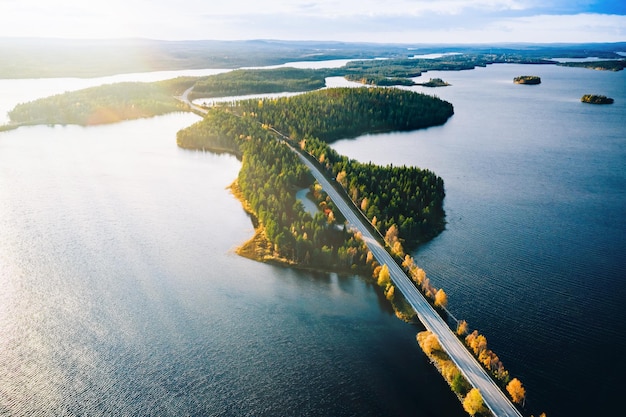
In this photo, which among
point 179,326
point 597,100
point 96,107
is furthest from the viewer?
point 597,100

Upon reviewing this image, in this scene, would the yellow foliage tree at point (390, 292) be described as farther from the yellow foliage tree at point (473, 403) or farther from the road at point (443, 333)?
the yellow foliage tree at point (473, 403)

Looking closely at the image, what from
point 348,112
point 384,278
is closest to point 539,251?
point 384,278

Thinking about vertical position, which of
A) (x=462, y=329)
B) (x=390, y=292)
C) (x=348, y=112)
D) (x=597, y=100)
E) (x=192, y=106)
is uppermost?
(x=192, y=106)

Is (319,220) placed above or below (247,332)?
above

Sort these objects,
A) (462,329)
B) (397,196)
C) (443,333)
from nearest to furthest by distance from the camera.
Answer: (462,329) < (443,333) < (397,196)

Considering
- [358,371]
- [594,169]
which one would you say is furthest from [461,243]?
[594,169]

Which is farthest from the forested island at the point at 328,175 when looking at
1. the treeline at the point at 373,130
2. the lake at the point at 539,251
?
the lake at the point at 539,251

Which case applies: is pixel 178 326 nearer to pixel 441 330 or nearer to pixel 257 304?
pixel 257 304

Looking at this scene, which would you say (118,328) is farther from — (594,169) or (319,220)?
(594,169)
